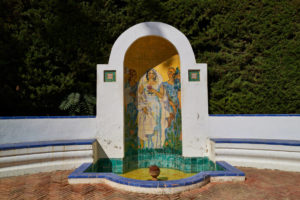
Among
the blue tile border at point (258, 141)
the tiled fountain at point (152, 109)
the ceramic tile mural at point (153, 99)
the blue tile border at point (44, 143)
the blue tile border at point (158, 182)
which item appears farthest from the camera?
the ceramic tile mural at point (153, 99)

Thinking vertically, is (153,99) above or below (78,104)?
above

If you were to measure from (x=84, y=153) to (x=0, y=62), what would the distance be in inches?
181

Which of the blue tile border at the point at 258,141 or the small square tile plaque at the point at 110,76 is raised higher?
the small square tile plaque at the point at 110,76

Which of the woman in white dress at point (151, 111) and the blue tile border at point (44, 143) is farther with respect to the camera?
the woman in white dress at point (151, 111)

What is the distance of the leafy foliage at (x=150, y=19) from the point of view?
7043 mm

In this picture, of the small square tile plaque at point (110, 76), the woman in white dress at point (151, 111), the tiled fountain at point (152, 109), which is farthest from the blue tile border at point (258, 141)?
the small square tile plaque at point (110, 76)

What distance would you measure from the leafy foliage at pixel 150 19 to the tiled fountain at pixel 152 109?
1620mm

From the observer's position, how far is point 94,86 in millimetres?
7965

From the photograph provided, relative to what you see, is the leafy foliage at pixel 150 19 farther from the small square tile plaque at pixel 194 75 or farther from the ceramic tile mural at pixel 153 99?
the small square tile plaque at pixel 194 75

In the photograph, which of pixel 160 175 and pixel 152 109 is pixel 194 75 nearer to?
pixel 152 109

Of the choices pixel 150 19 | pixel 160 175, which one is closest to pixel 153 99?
pixel 160 175

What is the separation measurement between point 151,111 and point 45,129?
3604 millimetres

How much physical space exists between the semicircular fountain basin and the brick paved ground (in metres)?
0.14

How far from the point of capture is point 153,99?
7211mm
